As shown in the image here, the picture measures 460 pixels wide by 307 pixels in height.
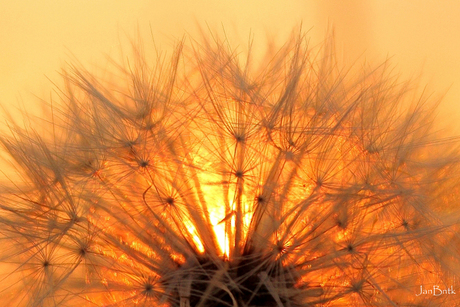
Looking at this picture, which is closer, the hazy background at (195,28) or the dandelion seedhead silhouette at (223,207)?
the dandelion seedhead silhouette at (223,207)

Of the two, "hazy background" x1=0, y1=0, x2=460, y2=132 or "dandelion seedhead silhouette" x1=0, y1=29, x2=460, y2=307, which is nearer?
"dandelion seedhead silhouette" x1=0, y1=29, x2=460, y2=307

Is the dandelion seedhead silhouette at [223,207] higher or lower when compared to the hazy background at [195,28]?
lower

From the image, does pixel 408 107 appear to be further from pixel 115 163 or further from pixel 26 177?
pixel 26 177

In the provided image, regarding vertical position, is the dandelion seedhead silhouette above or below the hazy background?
below

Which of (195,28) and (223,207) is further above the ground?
(195,28)

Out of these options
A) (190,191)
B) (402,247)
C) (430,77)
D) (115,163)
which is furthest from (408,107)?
(115,163)
